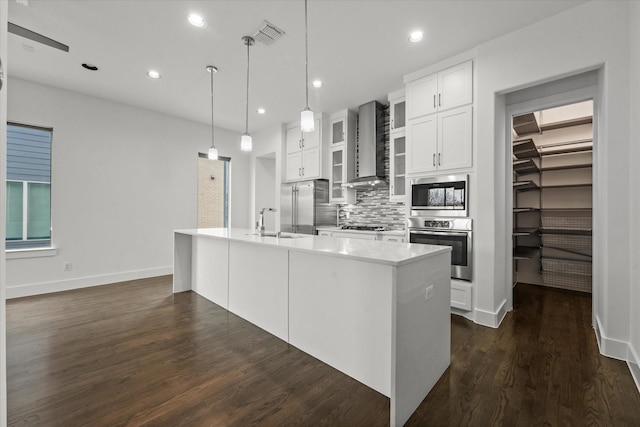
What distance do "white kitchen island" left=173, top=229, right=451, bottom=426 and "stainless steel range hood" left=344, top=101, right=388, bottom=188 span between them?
226 centimetres

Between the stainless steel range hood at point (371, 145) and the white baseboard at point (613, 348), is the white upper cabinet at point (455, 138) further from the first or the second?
the white baseboard at point (613, 348)

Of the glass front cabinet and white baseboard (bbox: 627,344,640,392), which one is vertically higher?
the glass front cabinet

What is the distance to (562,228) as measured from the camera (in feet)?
13.7

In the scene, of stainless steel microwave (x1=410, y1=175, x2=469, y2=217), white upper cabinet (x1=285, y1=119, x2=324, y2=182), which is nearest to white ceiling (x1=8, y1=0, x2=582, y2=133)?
white upper cabinet (x1=285, y1=119, x2=324, y2=182)

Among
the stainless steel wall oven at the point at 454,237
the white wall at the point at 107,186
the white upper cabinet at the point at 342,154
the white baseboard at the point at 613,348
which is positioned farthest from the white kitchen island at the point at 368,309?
the white wall at the point at 107,186

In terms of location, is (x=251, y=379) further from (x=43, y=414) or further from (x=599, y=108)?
(x=599, y=108)

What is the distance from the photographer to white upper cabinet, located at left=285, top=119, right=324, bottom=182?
502 cm

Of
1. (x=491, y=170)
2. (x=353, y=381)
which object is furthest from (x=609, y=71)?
(x=353, y=381)

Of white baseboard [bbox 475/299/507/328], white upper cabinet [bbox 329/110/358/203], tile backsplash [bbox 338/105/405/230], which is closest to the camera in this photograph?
white baseboard [bbox 475/299/507/328]

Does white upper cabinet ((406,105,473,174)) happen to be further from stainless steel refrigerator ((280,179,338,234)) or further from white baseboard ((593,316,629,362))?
stainless steel refrigerator ((280,179,338,234))

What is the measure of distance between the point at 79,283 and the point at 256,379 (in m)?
3.89

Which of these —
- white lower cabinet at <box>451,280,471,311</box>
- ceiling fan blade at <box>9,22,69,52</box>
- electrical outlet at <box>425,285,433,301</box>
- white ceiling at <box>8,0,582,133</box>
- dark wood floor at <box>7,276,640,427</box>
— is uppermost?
white ceiling at <box>8,0,582,133</box>

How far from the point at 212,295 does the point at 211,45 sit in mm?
2807

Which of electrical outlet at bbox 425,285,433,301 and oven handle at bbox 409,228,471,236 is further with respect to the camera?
oven handle at bbox 409,228,471,236
